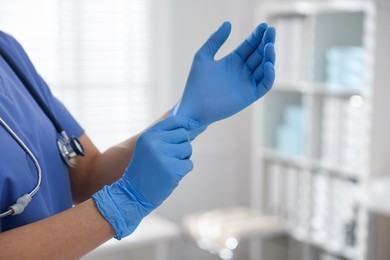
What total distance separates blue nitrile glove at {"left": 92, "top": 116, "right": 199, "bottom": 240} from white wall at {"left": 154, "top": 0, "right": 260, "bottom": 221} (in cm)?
234

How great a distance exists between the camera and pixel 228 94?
1.08m

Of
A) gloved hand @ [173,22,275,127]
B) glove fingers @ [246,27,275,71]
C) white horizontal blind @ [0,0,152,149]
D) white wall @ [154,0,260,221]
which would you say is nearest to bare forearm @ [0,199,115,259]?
gloved hand @ [173,22,275,127]

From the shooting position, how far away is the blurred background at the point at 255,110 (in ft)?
8.70

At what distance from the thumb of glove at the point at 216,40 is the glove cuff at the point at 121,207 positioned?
0.91ft

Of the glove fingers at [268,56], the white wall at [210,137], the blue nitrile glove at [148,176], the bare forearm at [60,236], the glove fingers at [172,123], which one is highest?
the glove fingers at [268,56]

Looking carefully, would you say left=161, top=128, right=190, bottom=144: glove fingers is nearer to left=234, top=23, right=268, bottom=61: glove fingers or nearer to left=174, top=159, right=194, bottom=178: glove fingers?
left=174, top=159, right=194, bottom=178: glove fingers

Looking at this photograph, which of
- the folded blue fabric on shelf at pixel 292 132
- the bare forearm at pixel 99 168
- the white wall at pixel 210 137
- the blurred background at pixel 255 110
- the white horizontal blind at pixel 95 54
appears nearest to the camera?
the bare forearm at pixel 99 168

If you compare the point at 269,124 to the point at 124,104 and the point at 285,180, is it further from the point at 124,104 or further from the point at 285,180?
the point at 124,104

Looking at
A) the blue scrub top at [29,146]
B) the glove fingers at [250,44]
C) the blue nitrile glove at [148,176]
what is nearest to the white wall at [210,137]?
the blue scrub top at [29,146]

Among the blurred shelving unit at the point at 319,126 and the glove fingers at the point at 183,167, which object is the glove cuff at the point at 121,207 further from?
the blurred shelving unit at the point at 319,126

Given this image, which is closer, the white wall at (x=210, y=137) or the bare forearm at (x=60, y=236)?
the bare forearm at (x=60, y=236)

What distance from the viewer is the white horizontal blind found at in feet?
9.68

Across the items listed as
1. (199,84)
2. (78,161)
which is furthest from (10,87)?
(199,84)

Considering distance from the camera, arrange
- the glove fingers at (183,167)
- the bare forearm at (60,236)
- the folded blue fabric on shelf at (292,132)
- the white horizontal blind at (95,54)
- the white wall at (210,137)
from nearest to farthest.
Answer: the bare forearm at (60,236)
the glove fingers at (183,167)
the white horizontal blind at (95,54)
the folded blue fabric on shelf at (292,132)
the white wall at (210,137)
